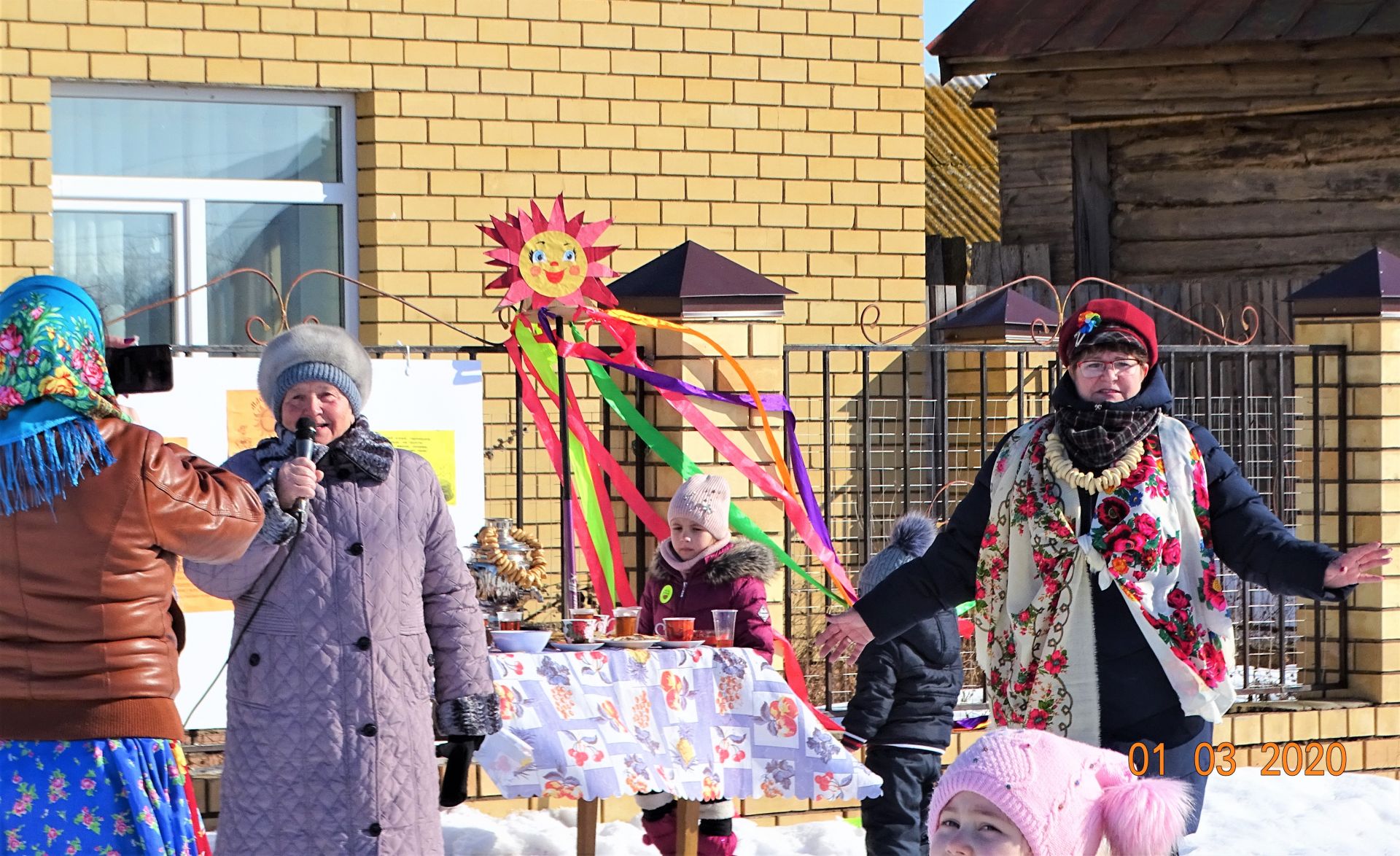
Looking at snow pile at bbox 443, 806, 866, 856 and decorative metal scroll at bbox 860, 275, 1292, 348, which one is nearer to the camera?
snow pile at bbox 443, 806, 866, 856

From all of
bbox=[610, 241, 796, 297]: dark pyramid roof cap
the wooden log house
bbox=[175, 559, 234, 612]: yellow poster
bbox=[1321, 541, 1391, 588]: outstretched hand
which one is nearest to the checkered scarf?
bbox=[1321, 541, 1391, 588]: outstretched hand

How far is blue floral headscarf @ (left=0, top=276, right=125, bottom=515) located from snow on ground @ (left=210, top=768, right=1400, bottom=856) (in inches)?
109

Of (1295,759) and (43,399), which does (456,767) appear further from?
(1295,759)

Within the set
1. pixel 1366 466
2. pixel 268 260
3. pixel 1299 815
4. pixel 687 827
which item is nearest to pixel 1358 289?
pixel 1366 466

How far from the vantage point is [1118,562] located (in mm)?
4562

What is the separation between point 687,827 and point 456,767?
5.15 feet

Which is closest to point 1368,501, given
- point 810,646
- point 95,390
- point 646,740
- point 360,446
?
point 810,646

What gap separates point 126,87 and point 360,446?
202 inches

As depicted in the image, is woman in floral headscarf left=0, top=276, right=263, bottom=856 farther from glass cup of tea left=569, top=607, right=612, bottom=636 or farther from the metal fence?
the metal fence

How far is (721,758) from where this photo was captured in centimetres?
586

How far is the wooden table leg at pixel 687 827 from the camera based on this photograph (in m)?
5.97

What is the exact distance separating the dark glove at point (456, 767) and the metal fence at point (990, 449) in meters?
3.70

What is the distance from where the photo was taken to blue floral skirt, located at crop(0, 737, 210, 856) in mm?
3777

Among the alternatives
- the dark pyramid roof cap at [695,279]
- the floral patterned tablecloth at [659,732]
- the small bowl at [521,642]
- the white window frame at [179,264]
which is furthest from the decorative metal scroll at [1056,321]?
the white window frame at [179,264]
